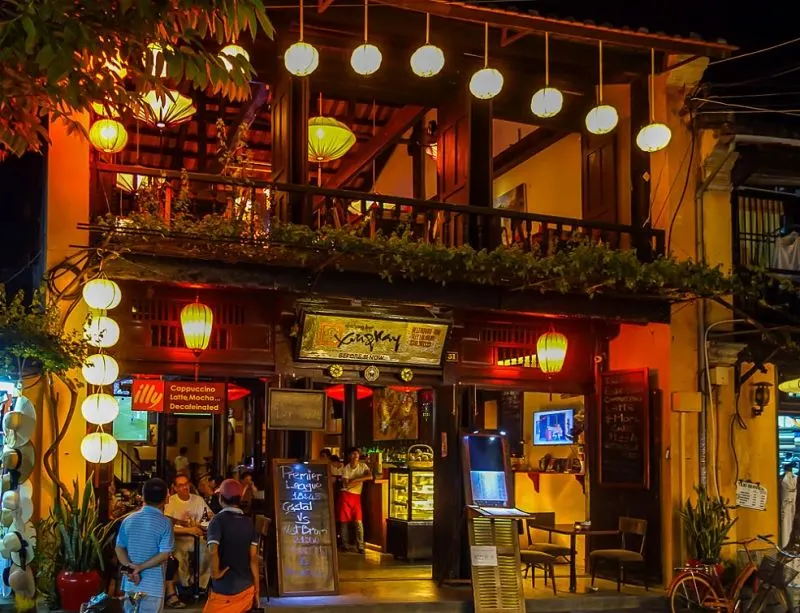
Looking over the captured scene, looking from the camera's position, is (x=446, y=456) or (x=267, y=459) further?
(x=446, y=456)

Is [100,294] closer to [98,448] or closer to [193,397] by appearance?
[98,448]

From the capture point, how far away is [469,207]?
43.1ft

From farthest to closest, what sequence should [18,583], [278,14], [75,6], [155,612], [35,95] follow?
[278,14], [18,583], [155,612], [35,95], [75,6]

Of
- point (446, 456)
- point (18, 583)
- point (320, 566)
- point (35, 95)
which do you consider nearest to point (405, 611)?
point (320, 566)

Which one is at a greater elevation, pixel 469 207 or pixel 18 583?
pixel 469 207

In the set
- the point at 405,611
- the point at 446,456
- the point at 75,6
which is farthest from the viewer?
the point at 446,456

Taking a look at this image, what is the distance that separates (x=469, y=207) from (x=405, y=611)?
527 cm

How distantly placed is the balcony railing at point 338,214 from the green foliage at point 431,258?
0.74ft

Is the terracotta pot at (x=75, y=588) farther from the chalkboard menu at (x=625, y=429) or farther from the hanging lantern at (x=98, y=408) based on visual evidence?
the chalkboard menu at (x=625, y=429)

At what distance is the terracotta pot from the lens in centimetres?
1073

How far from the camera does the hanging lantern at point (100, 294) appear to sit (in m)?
11.0

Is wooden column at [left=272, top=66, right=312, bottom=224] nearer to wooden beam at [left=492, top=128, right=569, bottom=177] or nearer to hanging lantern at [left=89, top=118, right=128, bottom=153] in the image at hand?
hanging lantern at [left=89, top=118, right=128, bottom=153]

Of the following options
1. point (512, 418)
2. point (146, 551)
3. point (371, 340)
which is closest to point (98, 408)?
point (146, 551)

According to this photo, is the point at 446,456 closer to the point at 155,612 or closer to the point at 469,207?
the point at 469,207
